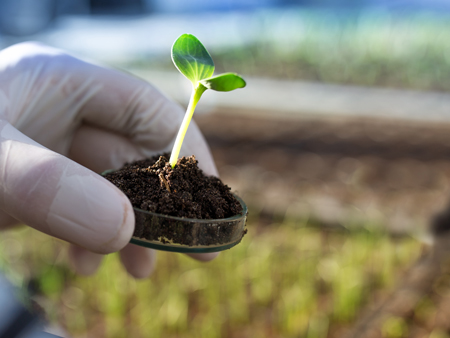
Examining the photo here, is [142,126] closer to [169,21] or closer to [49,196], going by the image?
[49,196]

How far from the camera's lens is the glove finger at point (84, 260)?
4.64 ft

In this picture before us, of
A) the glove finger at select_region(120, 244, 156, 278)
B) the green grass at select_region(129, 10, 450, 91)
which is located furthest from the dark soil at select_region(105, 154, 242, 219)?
the green grass at select_region(129, 10, 450, 91)

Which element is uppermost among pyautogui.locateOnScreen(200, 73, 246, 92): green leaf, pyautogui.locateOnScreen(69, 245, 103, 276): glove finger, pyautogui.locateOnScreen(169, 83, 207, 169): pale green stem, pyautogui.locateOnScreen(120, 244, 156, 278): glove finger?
pyautogui.locateOnScreen(200, 73, 246, 92): green leaf

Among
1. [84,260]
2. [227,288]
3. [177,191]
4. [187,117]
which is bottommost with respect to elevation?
[227,288]

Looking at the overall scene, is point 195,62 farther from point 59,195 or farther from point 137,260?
point 137,260

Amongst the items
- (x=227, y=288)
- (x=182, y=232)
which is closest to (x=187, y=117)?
(x=182, y=232)

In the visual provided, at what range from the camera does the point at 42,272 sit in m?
1.72

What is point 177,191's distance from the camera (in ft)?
2.49

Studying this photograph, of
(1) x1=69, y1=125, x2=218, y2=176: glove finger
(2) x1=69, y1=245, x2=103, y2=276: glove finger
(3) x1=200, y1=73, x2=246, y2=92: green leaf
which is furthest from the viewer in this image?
(2) x1=69, y1=245, x2=103, y2=276: glove finger

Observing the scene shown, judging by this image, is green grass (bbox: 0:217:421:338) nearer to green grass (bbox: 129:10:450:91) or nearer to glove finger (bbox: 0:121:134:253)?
glove finger (bbox: 0:121:134:253)

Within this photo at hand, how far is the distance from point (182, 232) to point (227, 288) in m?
1.08

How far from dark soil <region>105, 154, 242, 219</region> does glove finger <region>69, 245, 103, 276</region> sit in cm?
70

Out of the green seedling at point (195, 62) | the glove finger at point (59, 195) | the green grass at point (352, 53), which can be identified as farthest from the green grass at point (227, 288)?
the green grass at point (352, 53)

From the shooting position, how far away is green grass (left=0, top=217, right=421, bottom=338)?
59.1 inches
